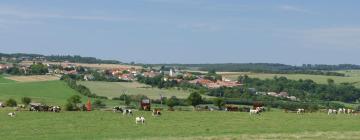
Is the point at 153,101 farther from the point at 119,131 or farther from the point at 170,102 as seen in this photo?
the point at 119,131

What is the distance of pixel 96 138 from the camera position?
94.6ft

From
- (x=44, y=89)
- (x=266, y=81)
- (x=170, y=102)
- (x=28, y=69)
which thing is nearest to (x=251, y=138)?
(x=170, y=102)

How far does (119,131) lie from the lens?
33031mm

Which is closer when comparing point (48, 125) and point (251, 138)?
point (251, 138)

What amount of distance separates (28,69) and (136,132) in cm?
12493

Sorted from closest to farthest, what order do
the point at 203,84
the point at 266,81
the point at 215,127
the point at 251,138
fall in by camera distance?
1. the point at 251,138
2. the point at 215,127
3. the point at 203,84
4. the point at 266,81

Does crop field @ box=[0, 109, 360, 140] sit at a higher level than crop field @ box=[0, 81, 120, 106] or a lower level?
higher

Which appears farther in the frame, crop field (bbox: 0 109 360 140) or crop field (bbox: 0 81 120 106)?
crop field (bbox: 0 81 120 106)

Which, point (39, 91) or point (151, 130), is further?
point (39, 91)

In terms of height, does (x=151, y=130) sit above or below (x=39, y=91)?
above

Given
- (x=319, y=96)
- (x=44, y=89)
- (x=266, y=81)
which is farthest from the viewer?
(x=266, y=81)

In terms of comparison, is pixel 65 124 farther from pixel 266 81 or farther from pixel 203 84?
pixel 266 81

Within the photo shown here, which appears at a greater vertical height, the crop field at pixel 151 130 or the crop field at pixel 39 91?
the crop field at pixel 151 130

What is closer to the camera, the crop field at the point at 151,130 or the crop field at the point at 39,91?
the crop field at the point at 151,130
